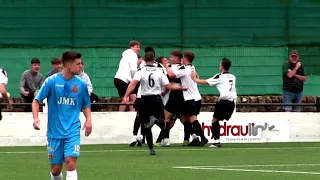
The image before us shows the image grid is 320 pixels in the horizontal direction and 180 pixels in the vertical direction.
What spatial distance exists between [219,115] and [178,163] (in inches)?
205

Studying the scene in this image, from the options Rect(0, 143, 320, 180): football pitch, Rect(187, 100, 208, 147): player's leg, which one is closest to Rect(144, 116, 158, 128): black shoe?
Rect(0, 143, 320, 180): football pitch

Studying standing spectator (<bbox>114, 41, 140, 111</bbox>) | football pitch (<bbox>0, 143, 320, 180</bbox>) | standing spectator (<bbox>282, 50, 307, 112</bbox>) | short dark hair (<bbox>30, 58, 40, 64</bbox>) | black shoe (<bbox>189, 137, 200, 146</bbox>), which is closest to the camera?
football pitch (<bbox>0, 143, 320, 180</bbox>)

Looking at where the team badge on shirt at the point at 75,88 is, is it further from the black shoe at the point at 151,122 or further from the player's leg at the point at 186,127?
the player's leg at the point at 186,127

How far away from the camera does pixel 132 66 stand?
2336 cm

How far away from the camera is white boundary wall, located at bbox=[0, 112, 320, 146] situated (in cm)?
2364

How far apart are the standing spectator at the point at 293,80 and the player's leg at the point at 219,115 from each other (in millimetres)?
2940

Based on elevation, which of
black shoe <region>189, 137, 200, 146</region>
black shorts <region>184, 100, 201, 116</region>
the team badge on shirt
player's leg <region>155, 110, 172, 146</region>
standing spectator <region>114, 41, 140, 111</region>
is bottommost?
black shoe <region>189, 137, 200, 146</region>

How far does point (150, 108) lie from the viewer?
64.3 ft

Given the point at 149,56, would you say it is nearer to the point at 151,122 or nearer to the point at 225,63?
the point at 151,122

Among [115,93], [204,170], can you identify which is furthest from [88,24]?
[204,170]

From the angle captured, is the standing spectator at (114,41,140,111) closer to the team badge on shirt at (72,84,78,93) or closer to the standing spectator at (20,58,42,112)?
the standing spectator at (20,58,42,112)

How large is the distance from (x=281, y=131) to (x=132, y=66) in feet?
13.0

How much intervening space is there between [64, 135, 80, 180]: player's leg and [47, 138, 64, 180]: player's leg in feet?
0.29

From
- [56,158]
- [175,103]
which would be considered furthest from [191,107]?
[56,158]
